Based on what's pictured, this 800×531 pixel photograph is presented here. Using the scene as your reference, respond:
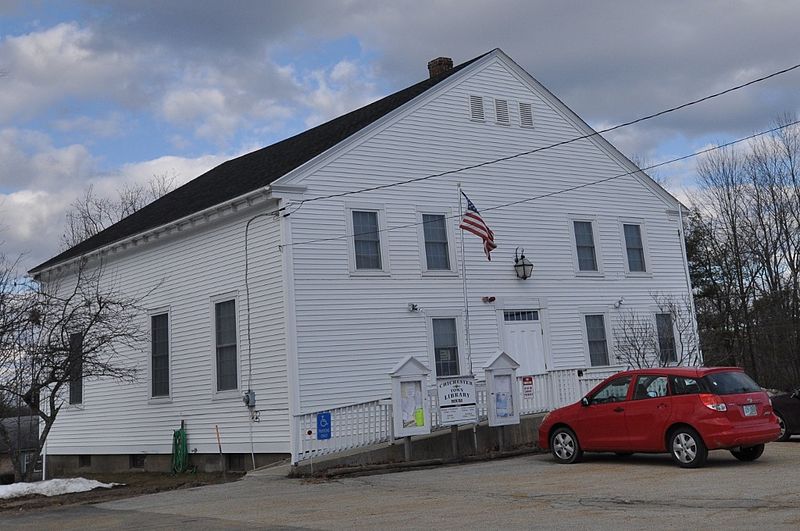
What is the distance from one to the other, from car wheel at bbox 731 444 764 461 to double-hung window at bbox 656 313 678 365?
10359 mm

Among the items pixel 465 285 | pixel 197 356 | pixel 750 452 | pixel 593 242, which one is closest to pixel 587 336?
pixel 593 242

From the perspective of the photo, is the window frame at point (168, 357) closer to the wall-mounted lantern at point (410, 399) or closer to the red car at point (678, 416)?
the wall-mounted lantern at point (410, 399)

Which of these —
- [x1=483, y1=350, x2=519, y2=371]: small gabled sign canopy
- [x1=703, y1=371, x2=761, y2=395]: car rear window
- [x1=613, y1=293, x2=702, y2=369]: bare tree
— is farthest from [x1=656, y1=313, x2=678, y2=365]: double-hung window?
[x1=703, y1=371, x2=761, y2=395]: car rear window

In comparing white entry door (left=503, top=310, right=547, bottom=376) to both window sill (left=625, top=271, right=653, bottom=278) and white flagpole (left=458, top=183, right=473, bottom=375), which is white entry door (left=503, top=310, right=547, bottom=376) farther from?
window sill (left=625, top=271, right=653, bottom=278)

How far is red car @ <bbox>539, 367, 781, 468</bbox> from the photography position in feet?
42.4

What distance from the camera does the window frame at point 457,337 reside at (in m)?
20.2

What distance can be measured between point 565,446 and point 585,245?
9933 millimetres

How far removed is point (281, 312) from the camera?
60.3 feet

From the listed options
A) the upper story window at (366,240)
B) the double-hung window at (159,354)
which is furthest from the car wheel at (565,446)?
the double-hung window at (159,354)

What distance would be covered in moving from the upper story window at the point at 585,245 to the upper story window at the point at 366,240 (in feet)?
21.1

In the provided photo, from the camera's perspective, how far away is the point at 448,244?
21312 millimetres

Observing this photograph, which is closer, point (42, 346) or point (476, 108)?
point (42, 346)

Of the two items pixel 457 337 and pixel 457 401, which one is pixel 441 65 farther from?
pixel 457 401

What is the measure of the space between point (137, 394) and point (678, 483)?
15277mm
